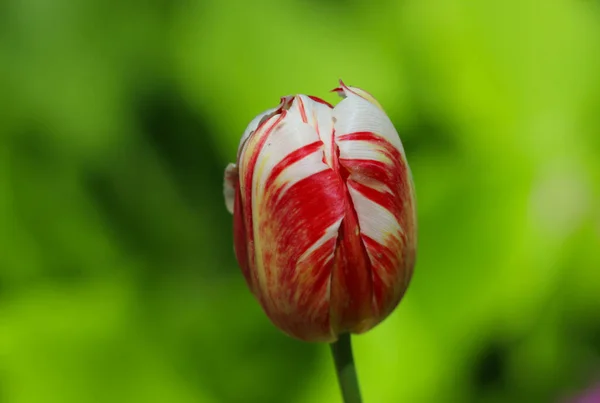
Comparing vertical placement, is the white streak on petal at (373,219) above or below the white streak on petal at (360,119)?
below

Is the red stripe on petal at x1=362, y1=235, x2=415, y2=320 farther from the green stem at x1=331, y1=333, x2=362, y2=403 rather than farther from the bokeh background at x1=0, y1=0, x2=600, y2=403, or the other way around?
the bokeh background at x1=0, y1=0, x2=600, y2=403

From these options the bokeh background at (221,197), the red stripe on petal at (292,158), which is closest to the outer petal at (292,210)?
the red stripe on petal at (292,158)

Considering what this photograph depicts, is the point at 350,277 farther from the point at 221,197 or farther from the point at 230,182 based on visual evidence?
the point at 221,197

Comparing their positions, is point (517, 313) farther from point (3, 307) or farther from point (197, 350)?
point (3, 307)

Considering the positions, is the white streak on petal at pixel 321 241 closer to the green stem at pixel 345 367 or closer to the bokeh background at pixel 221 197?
the green stem at pixel 345 367

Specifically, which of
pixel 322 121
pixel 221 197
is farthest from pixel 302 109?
pixel 221 197

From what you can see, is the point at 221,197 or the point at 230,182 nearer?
the point at 230,182

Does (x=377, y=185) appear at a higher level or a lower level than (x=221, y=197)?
higher
